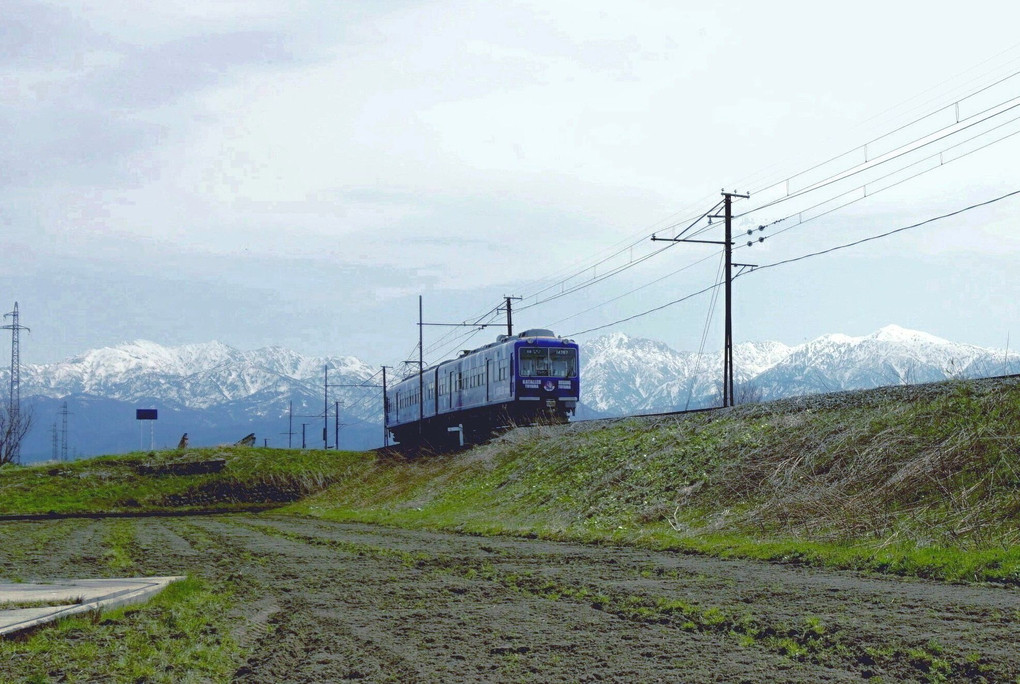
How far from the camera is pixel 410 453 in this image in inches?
1961

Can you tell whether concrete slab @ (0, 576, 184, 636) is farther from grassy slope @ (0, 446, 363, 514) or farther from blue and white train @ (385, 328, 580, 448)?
grassy slope @ (0, 446, 363, 514)

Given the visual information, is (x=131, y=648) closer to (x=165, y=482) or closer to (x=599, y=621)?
(x=599, y=621)

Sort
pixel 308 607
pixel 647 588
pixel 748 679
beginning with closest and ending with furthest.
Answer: pixel 748 679, pixel 308 607, pixel 647 588

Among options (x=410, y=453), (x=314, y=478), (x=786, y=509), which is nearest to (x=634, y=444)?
(x=786, y=509)

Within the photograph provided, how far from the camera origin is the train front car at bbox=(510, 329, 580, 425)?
1545 inches

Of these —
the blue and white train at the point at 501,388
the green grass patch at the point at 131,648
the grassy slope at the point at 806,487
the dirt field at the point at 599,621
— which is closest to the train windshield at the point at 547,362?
the blue and white train at the point at 501,388

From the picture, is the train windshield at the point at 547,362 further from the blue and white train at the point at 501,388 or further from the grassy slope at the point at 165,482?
the grassy slope at the point at 165,482

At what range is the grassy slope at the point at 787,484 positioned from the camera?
44.0 ft

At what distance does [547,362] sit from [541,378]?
30.5 inches

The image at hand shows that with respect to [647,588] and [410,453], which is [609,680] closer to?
[647,588]

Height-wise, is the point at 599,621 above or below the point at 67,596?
below

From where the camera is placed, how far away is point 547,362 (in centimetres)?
3984

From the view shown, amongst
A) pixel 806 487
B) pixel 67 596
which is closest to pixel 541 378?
pixel 806 487

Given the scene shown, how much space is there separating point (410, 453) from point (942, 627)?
43.3 meters
